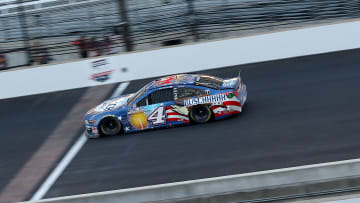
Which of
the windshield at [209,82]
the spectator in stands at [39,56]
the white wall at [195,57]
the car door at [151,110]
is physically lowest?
the car door at [151,110]

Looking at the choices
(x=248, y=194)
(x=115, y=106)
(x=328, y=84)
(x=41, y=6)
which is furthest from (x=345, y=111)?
(x=41, y=6)

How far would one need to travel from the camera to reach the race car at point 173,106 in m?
13.2

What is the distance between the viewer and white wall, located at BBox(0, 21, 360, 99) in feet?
58.5

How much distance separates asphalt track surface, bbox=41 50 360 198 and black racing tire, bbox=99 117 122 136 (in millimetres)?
185

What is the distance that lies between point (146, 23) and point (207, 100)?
7.83 metres

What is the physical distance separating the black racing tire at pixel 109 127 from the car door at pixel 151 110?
457 mm

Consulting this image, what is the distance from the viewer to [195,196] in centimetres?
941

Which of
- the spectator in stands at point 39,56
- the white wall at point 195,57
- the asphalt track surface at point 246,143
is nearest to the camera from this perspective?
the asphalt track surface at point 246,143

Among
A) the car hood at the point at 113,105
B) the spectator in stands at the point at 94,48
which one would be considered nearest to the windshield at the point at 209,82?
the car hood at the point at 113,105

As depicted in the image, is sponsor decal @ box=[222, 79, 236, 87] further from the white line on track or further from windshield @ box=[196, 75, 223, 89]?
the white line on track

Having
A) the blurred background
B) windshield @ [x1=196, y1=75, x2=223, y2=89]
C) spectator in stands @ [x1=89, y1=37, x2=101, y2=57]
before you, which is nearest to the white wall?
the blurred background

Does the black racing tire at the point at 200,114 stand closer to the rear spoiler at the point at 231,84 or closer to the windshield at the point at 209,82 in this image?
the windshield at the point at 209,82

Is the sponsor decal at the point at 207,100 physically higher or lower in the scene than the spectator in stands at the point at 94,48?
lower

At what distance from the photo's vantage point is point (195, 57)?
18297 millimetres
